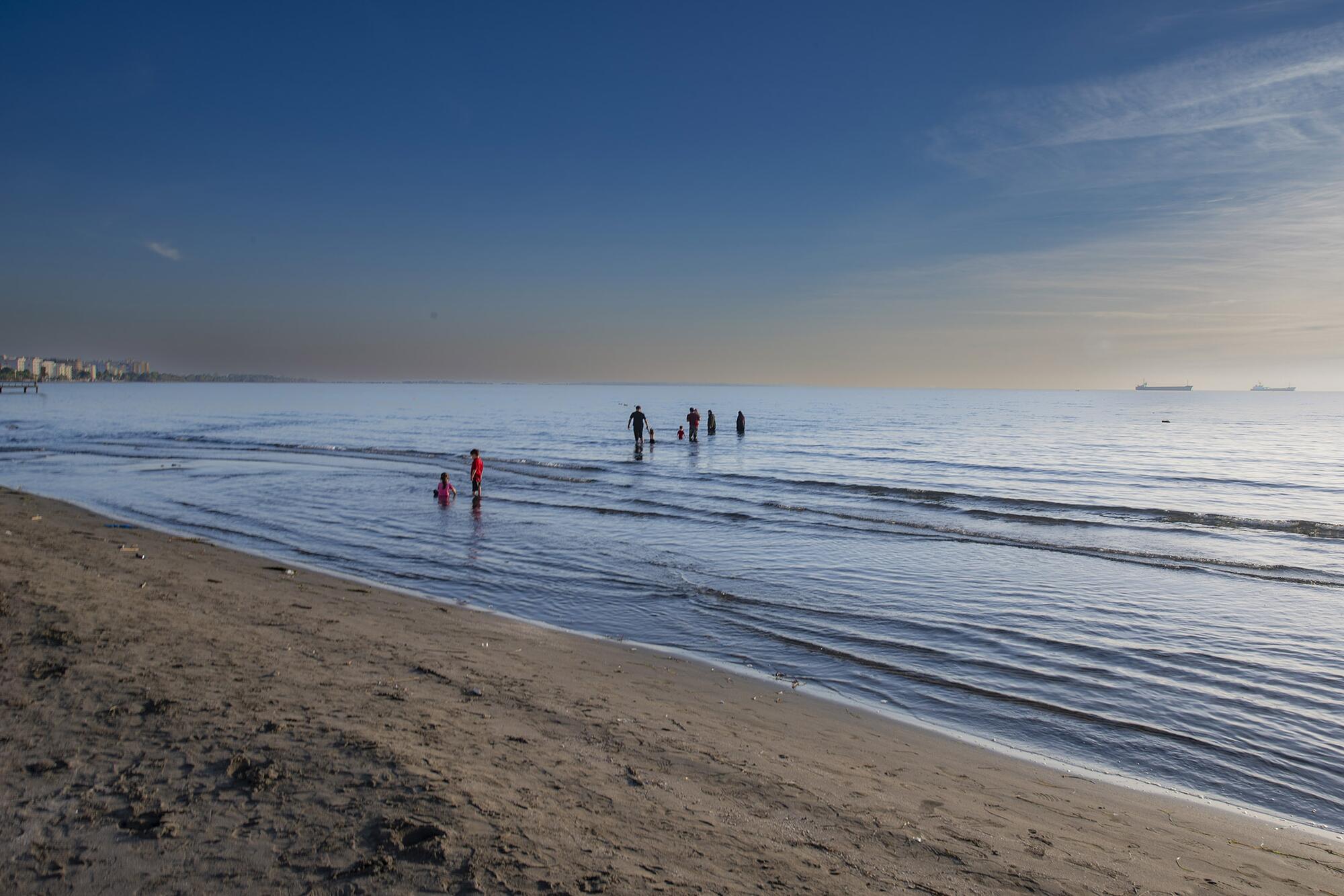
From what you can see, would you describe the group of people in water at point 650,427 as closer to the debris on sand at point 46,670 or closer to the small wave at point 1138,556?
the small wave at point 1138,556

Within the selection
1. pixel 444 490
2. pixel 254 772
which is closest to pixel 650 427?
pixel 444 490

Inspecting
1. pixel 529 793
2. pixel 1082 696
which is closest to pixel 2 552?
pixel 529 793

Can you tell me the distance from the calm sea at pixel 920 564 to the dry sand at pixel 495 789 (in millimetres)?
1762

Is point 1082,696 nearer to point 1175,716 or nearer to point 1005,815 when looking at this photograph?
point 1175,716

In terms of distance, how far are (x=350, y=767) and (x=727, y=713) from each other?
406cm

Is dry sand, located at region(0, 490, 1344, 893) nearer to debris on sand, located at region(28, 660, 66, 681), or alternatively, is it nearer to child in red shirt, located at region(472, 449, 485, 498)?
debris on sand, located at region(28, 660, 66, 681)

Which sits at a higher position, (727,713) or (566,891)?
(566,891)

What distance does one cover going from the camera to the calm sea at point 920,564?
8594mm

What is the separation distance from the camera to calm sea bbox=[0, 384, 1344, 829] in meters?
8.59

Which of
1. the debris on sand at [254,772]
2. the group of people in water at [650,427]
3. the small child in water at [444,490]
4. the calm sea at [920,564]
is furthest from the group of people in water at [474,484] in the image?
the debris on sand at [254,772]

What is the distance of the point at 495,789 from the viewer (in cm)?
495

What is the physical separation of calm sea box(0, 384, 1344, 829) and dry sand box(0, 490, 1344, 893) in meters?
1.76

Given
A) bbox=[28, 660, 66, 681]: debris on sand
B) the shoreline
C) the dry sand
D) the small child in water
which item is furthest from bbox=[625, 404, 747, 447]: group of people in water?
bbox=[28, 660, 66, 681]: debris on sand

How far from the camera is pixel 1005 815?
568cm
